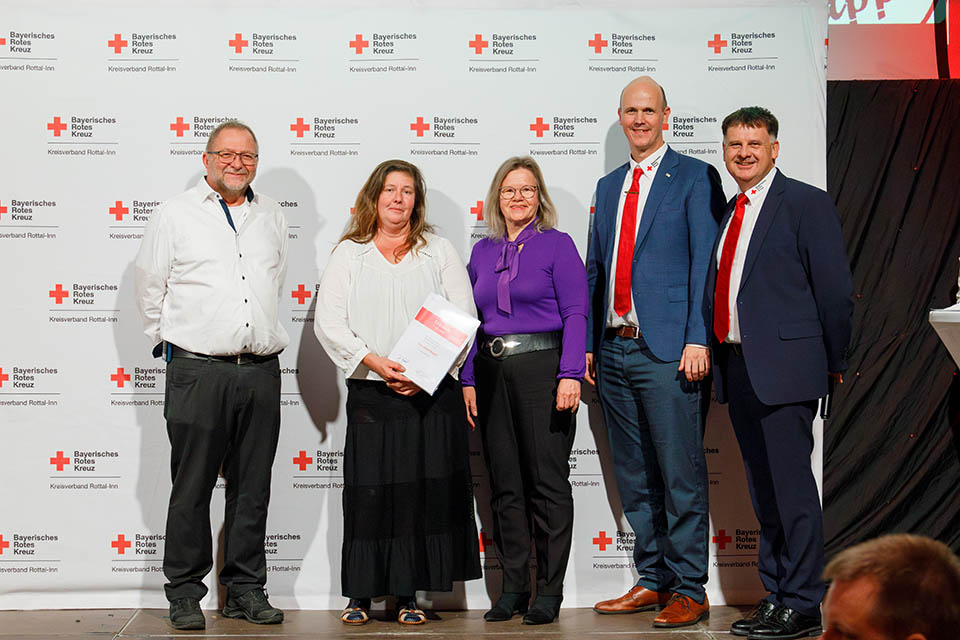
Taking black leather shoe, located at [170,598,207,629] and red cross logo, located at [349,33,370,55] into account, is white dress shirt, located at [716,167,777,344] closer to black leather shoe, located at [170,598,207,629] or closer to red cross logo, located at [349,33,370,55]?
red cross logo, located at [349,33,370,55]

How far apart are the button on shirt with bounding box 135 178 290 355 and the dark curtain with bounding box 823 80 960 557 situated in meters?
2.68

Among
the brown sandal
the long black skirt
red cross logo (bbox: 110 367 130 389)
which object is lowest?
the brown sandal

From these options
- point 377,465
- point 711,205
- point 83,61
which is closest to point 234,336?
point 377,465

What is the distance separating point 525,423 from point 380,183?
1.10 metres

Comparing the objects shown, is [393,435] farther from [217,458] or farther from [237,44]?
[237,44]

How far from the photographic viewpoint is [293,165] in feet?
13.8

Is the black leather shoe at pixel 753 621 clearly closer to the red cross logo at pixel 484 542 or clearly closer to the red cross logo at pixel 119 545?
the red cross logo at pixel 484 542

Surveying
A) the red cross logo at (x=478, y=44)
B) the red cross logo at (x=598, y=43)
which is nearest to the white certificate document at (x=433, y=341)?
the red cross logo at (x=478, y=44)

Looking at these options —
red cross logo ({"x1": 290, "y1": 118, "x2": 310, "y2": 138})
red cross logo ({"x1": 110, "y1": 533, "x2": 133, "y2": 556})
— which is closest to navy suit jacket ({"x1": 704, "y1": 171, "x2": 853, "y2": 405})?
red cross logo ({"x1": 290, "y1": 118, "x2": 310, "y2": 138})

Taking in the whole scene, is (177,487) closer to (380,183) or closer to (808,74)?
(380,183)

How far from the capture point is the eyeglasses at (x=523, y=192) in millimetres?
3787

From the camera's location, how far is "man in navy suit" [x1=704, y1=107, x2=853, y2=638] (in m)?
3.43

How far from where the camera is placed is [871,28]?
4.58m

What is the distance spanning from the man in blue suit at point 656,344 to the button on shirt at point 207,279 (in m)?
1.32
